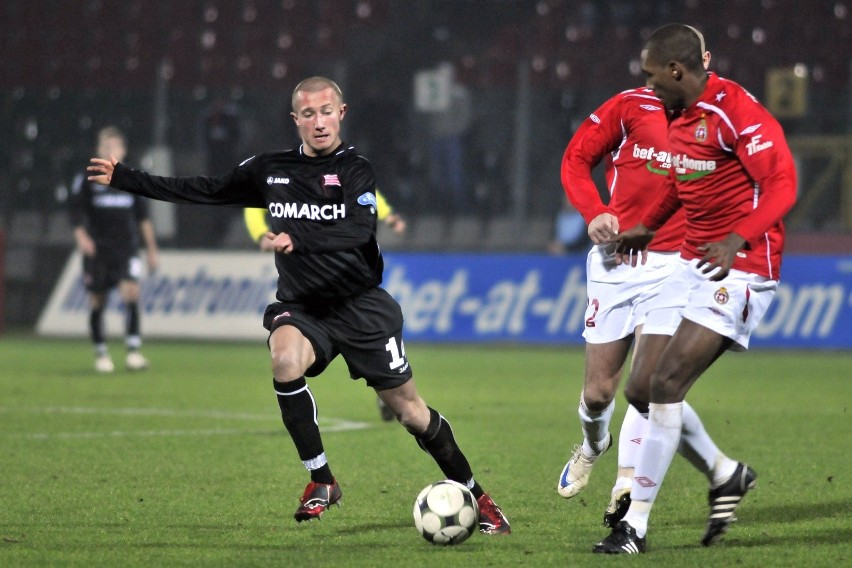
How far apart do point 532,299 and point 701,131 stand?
464 inches

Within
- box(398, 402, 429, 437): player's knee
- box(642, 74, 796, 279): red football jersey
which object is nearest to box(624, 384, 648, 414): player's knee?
box(642, 74, 796, 279): red football jersey

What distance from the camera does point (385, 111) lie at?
20.5m

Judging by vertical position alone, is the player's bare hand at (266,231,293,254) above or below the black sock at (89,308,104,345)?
above

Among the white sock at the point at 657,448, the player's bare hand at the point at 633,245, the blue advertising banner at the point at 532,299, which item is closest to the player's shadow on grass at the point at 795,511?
the white sock at the point at 657,448

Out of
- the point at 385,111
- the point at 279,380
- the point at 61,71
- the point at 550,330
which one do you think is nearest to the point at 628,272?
the point at 279,380

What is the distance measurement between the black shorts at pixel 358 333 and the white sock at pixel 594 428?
1103 mm

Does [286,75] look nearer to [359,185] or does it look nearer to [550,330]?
[550,330]

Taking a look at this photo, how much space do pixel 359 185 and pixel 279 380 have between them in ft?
2.79

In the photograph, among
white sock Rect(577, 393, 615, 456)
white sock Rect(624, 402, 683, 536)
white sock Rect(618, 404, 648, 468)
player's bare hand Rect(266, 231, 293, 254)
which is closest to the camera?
white sock Rect(624, 402, 683, 536)

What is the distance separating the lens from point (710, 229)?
17.3 feet

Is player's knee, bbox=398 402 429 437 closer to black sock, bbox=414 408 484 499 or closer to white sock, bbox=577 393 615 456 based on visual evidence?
black sock, bbox=414 408 484 499

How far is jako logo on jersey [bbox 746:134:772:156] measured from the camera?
4.94 metres

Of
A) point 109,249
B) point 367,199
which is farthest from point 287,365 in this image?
point 109,249

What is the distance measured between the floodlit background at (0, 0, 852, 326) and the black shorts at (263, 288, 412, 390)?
1236 cm
